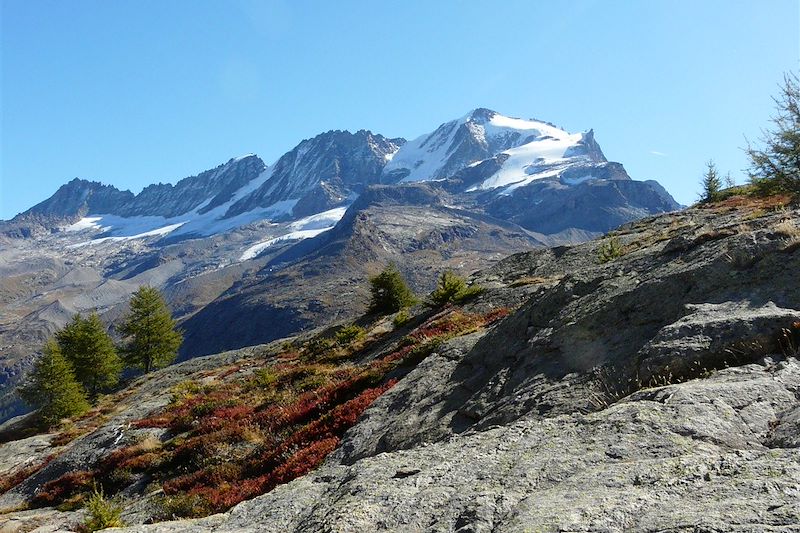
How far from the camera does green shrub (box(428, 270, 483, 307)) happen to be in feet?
105

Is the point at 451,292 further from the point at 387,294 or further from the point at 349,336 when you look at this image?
the point at 387,294

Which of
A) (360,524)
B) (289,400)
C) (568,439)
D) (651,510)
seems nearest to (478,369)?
(568,439)

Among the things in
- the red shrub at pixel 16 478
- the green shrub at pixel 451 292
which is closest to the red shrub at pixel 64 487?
the red shrub at pixel 16 478

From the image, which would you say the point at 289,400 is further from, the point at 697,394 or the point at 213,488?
the point at 697,394

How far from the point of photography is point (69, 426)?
37000mm

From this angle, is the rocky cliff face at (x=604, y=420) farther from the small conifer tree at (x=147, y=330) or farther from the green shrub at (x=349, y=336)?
the small conifer tree at (x=147, y=330)

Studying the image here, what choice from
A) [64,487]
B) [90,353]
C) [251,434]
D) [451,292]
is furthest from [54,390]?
[251,434]

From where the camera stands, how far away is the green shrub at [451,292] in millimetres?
31906

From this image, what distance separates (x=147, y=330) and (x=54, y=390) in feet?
49.5

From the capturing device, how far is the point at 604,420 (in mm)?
7570

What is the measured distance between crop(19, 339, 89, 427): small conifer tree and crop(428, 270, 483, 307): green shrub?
35.9 metres

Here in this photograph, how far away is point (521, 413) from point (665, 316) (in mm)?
4106

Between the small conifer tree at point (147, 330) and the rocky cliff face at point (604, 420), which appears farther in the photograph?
→ the small conifer tree at point (147, 330)

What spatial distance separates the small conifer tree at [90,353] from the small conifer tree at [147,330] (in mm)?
3264
